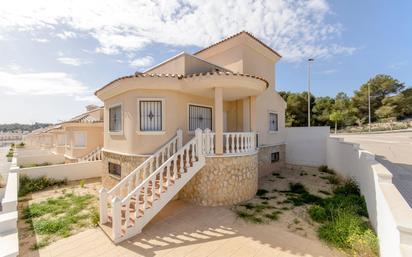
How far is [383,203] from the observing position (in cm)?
418

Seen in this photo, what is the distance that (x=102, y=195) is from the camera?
5.98m

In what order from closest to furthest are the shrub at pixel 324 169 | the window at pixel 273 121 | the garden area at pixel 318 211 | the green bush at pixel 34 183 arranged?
the garden area at pixel 318 211 → the green bush at pixel 34 183 → the shrub at pixel 324 169 → the window at pixel 273 121

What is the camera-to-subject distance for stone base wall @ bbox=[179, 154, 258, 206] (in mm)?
7570

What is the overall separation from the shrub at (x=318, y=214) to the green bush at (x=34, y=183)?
13.3 meters

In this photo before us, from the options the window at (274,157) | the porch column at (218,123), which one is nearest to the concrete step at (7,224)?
the porch column at (218,123)

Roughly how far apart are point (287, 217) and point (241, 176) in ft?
7.20

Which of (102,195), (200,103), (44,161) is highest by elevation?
(200,103)

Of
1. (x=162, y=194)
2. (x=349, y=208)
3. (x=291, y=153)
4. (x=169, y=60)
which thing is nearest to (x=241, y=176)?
(x=162, y=194)

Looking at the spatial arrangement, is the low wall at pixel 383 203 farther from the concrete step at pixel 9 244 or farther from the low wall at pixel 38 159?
the low wall at pixel 38 159

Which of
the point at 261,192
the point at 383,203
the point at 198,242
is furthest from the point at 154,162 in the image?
the point at 383,203

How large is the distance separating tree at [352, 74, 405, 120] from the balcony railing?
52.0 metres

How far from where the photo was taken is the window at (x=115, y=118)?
9290 mm

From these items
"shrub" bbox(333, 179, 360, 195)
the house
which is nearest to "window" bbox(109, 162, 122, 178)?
the house

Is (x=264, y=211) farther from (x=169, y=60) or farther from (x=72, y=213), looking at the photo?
(x=169, y=60)
